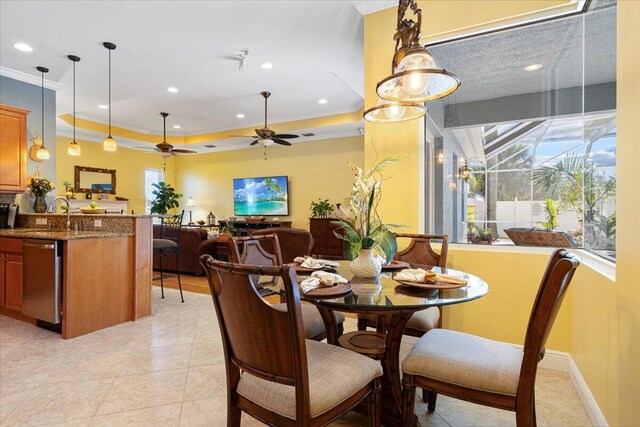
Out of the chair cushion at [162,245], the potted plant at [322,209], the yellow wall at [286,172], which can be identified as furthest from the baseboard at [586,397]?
the yellow wall at [286,172]

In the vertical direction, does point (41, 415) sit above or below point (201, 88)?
below

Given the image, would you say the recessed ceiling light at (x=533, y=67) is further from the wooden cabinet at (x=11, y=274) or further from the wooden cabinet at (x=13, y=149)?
the wooden cabinet at (x=13, y=149)

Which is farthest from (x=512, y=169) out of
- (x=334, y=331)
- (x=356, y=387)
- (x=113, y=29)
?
(x=113, y=29)

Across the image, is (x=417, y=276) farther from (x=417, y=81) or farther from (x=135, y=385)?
(x=135, y=385)

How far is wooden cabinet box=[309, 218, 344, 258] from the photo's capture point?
7.10 meters

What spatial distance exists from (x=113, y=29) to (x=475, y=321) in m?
4.55

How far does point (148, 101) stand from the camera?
629 centimetres

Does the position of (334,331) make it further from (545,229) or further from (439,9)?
(439,9)

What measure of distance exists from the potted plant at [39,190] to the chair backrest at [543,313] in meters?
5.70

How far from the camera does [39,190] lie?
4.58 metres

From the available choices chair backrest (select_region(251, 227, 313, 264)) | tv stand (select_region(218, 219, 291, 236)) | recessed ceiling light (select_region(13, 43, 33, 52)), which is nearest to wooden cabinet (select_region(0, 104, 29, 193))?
recessed ceiling light (select_region(13, 43, 33, 52))

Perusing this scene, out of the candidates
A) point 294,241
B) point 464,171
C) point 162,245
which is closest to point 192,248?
point 162,245

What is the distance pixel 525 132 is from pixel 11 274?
17.1 ft

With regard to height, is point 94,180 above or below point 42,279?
above
